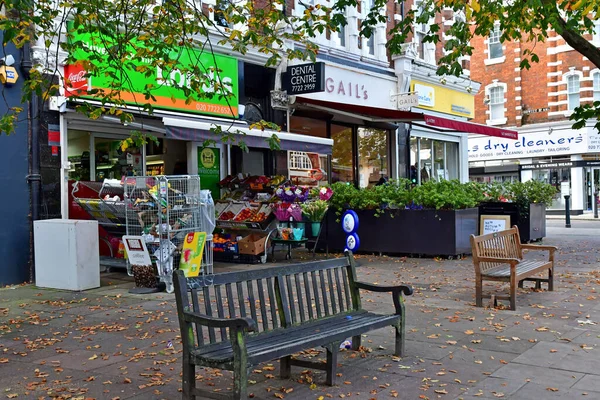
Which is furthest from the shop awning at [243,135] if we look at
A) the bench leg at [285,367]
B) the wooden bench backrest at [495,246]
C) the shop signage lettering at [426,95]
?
the shop signage lettering at [426,95]

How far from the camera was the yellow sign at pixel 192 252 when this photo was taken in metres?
9.12

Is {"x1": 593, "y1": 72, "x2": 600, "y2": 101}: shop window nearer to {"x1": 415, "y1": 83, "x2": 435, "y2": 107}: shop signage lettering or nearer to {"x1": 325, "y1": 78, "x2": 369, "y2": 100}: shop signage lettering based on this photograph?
{"x1": 415, "y1": 83, "x2": 435, "y2": 107}: shop signage lettering

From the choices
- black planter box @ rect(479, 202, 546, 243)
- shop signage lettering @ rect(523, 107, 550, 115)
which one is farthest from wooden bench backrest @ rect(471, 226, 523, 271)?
shop signage lettering @ rect(523, 107, 550, 115)

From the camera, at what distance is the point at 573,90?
34.9 meters

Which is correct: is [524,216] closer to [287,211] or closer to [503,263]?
[287,211]

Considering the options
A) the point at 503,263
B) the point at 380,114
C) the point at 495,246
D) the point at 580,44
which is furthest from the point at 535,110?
the point at 503,263

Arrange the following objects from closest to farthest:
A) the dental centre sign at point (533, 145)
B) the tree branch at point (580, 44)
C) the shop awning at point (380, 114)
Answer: the tree branch at point (580, 44)
the shop awning at point (380, 114)
the dental centre sign at point (533, 145)

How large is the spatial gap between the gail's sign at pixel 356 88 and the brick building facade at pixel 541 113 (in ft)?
55.0

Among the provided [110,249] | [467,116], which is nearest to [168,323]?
[110,249]

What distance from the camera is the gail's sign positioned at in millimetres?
16875

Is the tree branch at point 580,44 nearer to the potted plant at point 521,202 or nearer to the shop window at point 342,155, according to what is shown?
the potted plant at point 521,202

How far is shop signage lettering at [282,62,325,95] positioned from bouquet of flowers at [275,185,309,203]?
11.8 feet

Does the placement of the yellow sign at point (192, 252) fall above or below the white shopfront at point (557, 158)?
below

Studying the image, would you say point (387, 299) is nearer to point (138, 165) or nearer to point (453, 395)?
point (453, 395)
